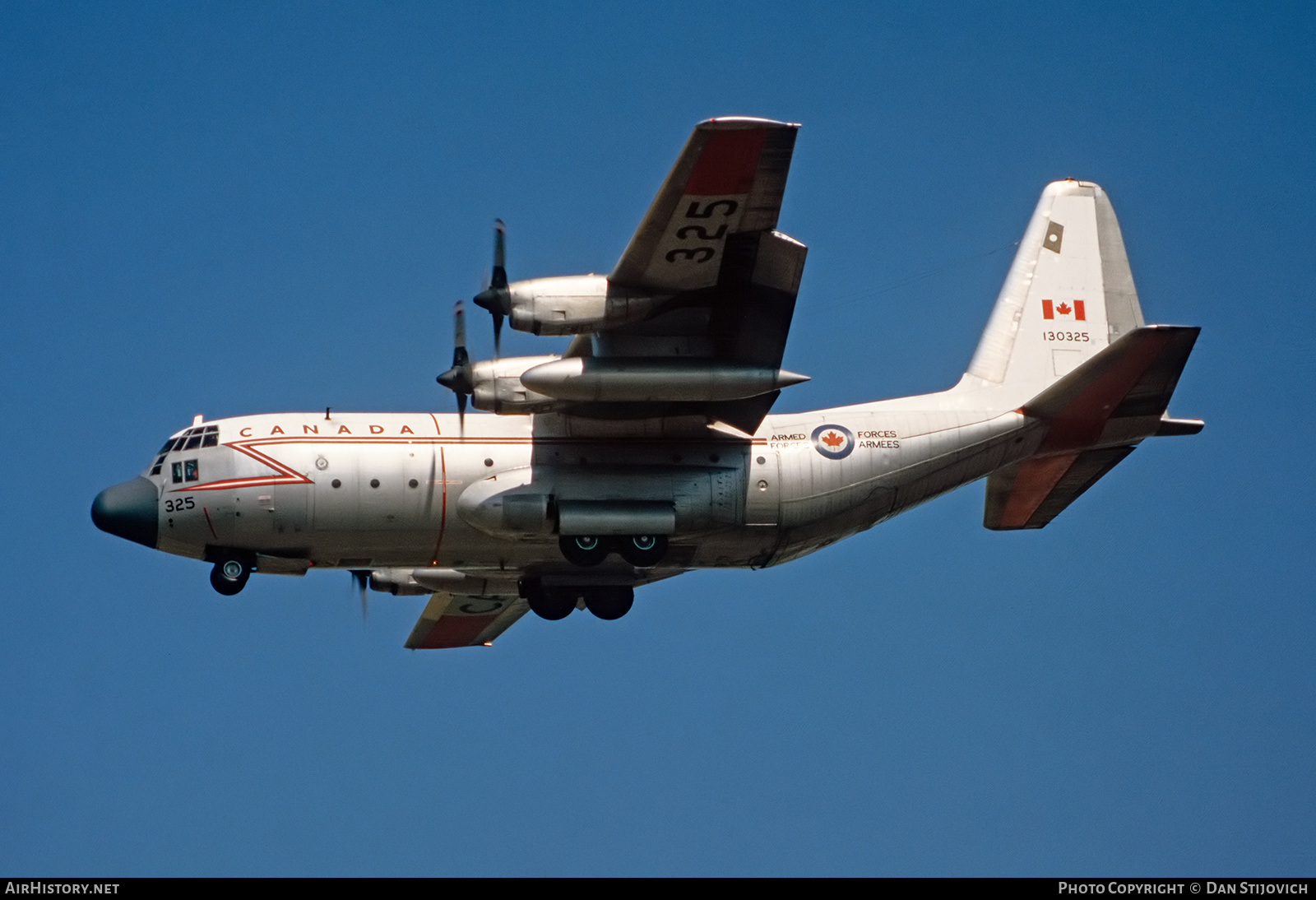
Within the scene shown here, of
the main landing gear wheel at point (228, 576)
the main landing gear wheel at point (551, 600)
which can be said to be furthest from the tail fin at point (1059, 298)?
the main landing gear wheel at point (228, 576)

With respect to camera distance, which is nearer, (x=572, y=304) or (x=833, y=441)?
(x=572, y=304)

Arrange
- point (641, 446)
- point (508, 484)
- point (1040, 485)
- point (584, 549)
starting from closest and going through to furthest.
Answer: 1. point (508, 484)
2. point (584, 549)
3. point (641, 446)
4. point (1040, 485)

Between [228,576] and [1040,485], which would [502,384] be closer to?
[228,576]

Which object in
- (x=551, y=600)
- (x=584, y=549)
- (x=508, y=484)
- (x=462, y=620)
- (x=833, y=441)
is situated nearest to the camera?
(x=508, y=484)

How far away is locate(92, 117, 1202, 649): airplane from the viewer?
22.6 metres

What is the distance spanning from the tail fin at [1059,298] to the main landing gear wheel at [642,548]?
529cm

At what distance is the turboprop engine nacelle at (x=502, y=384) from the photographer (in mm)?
23438

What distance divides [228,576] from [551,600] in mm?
4598

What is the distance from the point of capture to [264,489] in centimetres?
2378

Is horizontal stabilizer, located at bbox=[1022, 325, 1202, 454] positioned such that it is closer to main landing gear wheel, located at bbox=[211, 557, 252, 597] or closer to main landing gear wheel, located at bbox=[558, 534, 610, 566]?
main landing gear wheel, located at bbox=[558, 534, 610, 566]

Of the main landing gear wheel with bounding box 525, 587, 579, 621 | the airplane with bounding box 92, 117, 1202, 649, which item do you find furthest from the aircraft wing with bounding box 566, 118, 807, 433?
the main landing gear wheel with bounding box 525, 587, 579, 621

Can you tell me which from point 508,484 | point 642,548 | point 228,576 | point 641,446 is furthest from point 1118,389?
point 228,576

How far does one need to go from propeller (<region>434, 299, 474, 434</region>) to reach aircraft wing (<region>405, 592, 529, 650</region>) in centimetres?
566

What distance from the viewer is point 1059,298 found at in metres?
27.1
